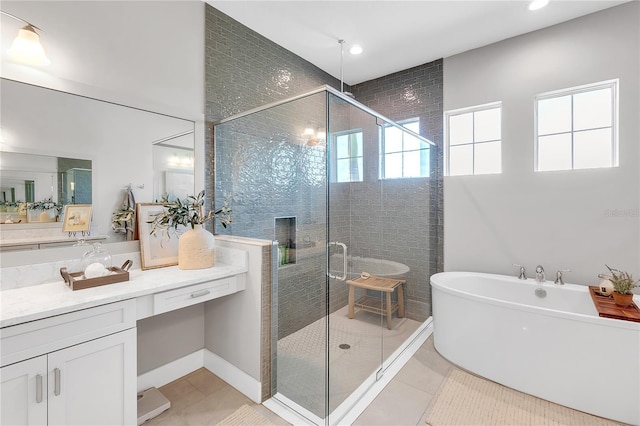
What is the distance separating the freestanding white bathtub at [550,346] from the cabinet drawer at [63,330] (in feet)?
7.83

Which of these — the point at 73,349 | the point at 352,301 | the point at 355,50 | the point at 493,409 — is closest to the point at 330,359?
the point at 352,301

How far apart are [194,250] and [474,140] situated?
313 cm

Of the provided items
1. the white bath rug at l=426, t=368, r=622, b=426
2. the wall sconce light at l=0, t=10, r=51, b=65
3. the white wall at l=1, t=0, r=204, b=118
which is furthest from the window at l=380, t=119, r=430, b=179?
the wall sconce light at l=0, t=10, r=51, b=65

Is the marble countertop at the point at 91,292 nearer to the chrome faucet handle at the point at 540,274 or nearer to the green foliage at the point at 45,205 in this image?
the green foliage at the point at 45,205

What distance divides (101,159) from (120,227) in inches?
18.3

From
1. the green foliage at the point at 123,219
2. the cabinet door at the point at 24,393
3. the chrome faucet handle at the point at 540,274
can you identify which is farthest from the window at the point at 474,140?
the cabinet door at the point at 24,393

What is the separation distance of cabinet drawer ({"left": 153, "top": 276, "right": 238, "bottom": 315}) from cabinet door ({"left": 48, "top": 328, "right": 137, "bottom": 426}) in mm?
189

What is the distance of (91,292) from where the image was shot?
58.2 inches

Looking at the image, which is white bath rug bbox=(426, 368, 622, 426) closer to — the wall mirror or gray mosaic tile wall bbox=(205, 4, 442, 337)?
gray mosaic tile wall bbox=(205, 4, 442, 337)

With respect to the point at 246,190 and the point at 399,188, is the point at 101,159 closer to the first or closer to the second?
the point at 246,190

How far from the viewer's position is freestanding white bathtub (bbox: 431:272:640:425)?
5.89 feet

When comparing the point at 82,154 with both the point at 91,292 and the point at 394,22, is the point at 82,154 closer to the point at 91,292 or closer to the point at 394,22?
the point at 91,292

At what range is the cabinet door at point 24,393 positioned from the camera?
3.75 feet

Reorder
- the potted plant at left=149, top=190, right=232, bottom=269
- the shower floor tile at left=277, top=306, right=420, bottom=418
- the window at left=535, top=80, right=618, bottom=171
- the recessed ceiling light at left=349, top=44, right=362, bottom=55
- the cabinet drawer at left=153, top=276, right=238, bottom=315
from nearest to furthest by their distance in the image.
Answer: the cabinet drawer at left=153, top=276, right=238, bottom=315 → the shower floor tile at left=277, top=306, right=420, bottom=418 → the potted plant at left=149, top=190, right=232, bottom=269 → the window at left=535, top=80, right=618, bottom=171 → the recessed ceiling light at left=349, top=44, right=362, bottom=55
